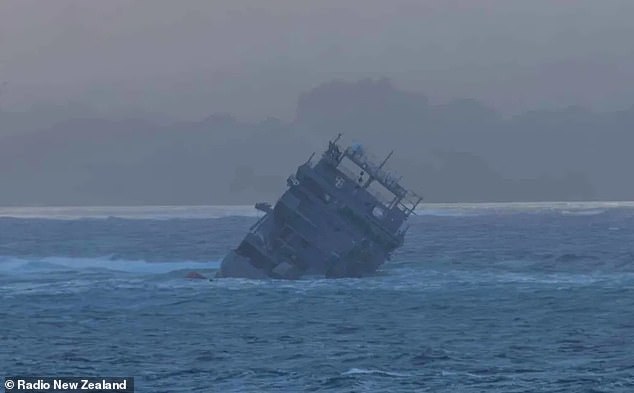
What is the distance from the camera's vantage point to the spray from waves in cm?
9319

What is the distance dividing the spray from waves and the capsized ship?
15640 mm

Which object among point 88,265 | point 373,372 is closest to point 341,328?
point 373,372

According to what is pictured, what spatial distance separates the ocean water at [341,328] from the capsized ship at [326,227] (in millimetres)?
1339

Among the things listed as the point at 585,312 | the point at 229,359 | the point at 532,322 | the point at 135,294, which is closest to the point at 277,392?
the point at 229,359

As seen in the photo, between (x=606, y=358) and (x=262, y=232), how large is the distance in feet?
102

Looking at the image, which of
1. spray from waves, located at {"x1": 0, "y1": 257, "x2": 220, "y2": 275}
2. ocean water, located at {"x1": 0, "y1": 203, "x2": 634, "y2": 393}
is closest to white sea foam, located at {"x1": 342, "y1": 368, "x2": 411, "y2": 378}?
ocean water, located at {"x1": 0, "y1": 203, "x2": 634, "y2": 393}

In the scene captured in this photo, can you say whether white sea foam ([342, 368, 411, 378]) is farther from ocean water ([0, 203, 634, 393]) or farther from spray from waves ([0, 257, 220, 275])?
spray from waves ([0, 257, 220, 275])

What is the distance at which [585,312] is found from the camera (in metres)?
59.2

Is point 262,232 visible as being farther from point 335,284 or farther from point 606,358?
point 606,358

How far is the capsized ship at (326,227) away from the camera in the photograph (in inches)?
2891

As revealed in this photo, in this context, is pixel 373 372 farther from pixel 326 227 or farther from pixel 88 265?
pixel 88 265

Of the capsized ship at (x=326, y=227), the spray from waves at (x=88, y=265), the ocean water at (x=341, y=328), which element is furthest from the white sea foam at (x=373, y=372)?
the spray from waves at (x=88, y=265)

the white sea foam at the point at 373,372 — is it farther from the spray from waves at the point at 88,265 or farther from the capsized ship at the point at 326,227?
the spray from waves at the point at 88,265

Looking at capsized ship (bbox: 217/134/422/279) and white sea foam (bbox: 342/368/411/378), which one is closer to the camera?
white sea foam (bbox: 342/368/411/378)
